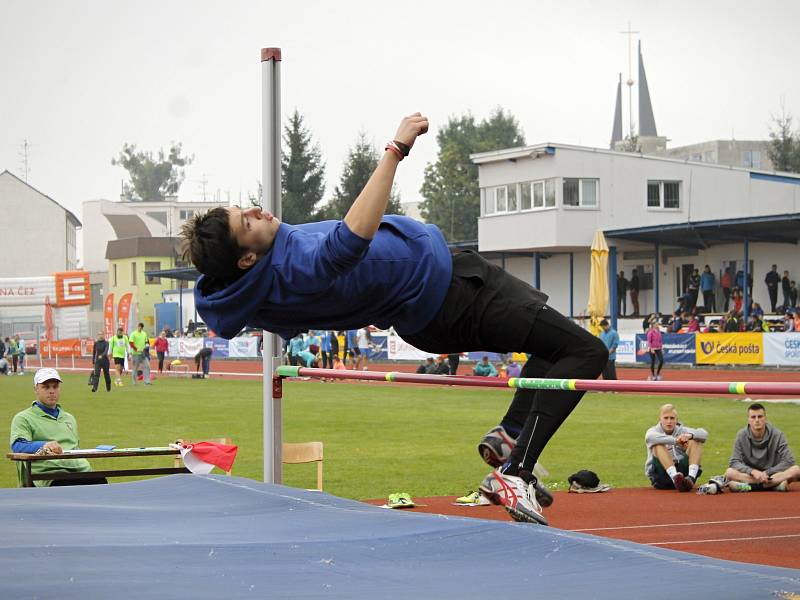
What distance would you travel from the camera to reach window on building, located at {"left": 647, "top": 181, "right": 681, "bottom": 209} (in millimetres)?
43906

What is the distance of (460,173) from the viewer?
78438 millimetres

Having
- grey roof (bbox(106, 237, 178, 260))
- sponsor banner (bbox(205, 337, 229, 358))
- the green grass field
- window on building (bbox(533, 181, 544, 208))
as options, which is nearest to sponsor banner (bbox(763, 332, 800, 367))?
the green grass field

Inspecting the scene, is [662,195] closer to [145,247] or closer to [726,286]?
[726,286]

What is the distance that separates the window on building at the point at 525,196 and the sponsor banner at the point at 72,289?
18940mm

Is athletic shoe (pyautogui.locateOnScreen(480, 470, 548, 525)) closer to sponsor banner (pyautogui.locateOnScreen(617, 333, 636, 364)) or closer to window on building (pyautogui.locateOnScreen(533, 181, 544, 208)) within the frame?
sponsor banner (pyautogui.locateOnScreen(617, 333, 636, 364))

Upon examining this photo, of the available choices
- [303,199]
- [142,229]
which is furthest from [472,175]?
[142,229]

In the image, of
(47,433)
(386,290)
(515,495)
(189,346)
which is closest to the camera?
(386,290)

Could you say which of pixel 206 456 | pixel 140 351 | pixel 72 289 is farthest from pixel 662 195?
pixel 206 456

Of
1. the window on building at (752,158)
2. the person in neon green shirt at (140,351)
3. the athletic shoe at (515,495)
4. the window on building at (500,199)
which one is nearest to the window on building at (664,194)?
the window on building at (500,199)

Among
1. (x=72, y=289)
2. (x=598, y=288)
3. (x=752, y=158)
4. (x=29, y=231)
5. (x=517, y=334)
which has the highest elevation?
(x=752, y=158)

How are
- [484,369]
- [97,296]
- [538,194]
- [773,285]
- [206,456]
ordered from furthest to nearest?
1. [97,296]
2. [538,194]
3. [773,285]
4. [484,369]
5. [206,456]

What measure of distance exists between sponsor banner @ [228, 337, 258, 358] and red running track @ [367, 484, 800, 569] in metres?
34.7

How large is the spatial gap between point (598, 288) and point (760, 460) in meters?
17.4

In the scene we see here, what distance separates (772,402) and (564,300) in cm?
2227
